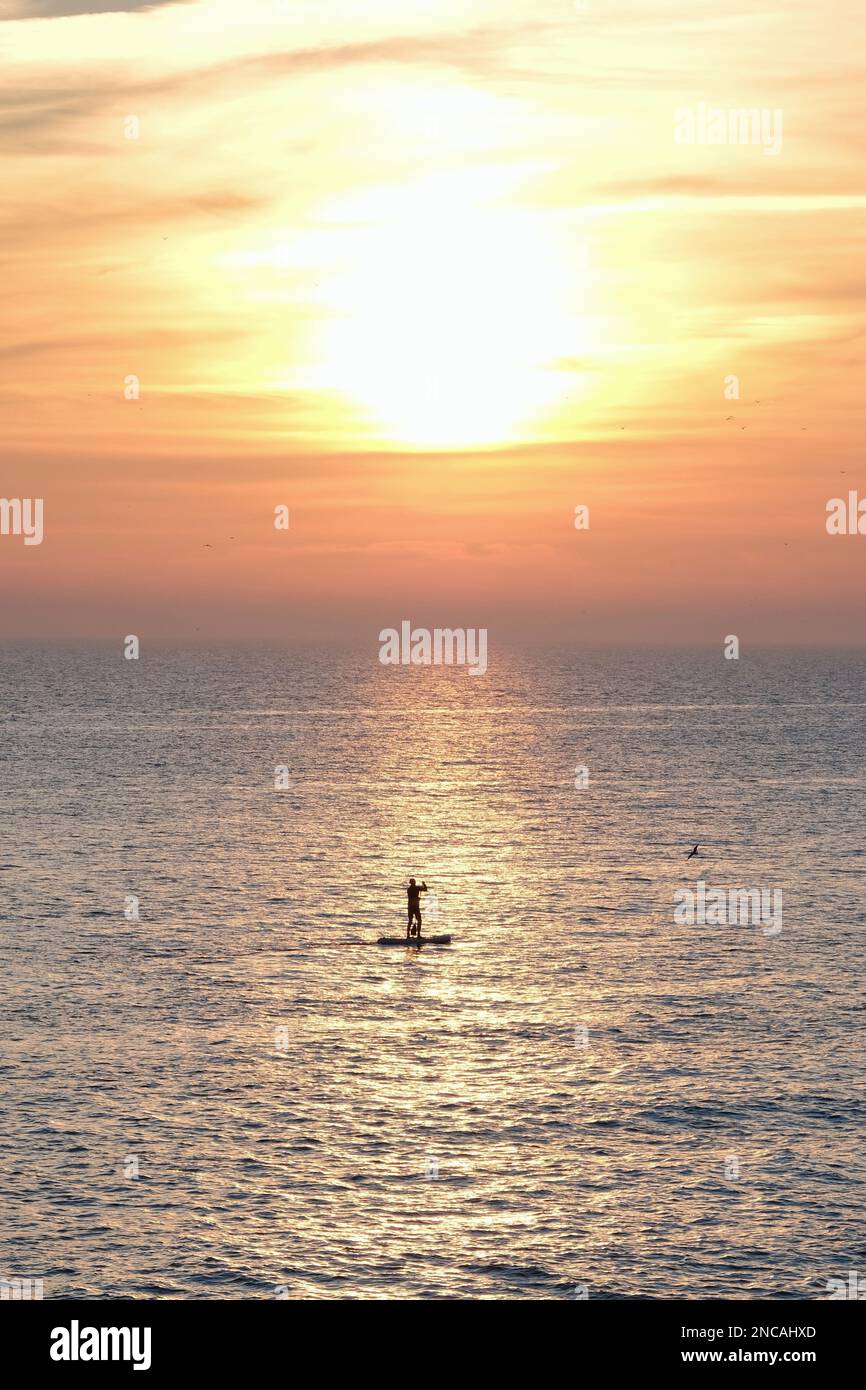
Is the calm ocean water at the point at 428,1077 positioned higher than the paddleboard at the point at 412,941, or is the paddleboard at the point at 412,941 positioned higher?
the paddleboard at the point at 412,941

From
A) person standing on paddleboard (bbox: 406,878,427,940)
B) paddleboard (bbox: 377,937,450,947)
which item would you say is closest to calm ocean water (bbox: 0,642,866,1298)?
paddleboard (bbox: 377,937,450,947)

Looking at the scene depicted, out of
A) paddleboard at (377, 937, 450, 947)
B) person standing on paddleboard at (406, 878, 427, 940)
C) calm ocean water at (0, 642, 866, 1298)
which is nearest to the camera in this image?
calm ocean water at (0, 642, 866, 1298)

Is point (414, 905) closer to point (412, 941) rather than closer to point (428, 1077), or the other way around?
point (412, 941)

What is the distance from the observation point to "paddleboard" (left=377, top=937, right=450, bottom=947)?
284ft

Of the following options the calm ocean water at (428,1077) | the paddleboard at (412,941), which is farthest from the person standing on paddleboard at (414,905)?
the calm ocean water at (428,1077)

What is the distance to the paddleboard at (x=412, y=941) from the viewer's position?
86.6 m

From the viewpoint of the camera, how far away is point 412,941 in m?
86.6

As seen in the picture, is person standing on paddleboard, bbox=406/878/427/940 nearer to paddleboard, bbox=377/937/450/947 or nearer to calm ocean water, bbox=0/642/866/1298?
paddleboard, bbox=377/937/450/947

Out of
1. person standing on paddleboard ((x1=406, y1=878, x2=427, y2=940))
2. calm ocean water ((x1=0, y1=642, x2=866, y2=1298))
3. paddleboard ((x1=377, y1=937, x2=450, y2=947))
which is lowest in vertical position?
calm ocean water ((x1=0, y1=642, x2=866, y2=1298))

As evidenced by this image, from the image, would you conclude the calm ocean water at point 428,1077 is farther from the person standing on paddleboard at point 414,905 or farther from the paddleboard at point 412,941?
the person standing on paddleboard at point 414,905

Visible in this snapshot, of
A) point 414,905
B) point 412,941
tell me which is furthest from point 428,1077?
point 414,905

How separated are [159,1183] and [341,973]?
29.7 metres
